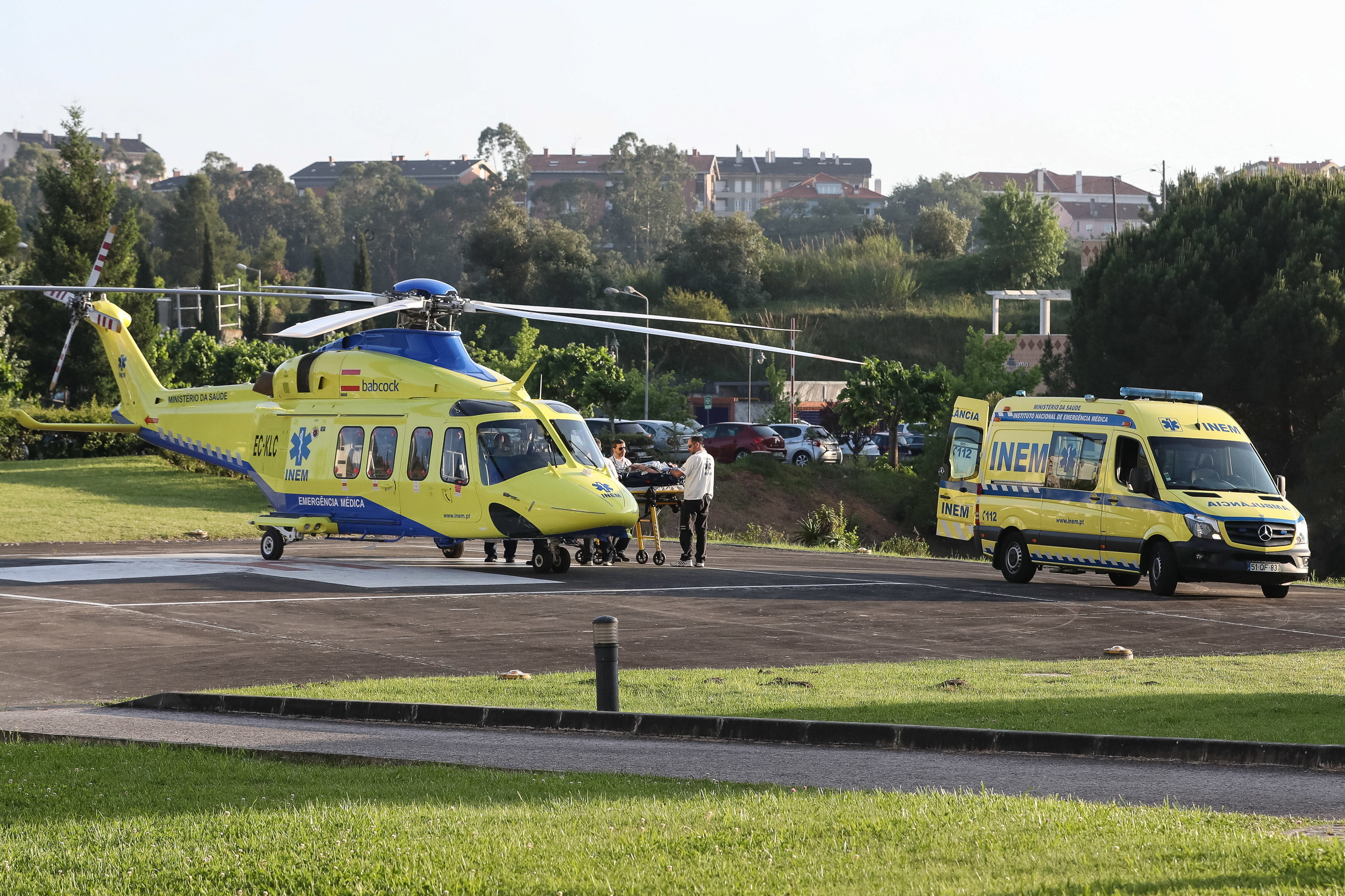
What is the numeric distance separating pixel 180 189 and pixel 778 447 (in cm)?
8473

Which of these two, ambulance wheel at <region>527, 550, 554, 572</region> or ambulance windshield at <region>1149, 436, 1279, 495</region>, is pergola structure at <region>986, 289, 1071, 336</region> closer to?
ambulance windshield at <region>1149, 436, 1279, 495</region>

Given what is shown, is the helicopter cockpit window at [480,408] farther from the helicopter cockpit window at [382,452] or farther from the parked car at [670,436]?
the parked car at [670,436]

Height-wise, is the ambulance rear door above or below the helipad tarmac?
above

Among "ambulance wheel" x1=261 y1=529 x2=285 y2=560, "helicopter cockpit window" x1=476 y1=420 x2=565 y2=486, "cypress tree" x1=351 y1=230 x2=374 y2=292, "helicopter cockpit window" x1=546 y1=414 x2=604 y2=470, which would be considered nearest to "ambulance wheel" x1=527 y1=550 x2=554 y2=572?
"helicopter cockpit window" x1=476 y1=420 x2=565 y2=486

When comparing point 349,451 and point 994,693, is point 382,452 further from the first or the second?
point 994,693

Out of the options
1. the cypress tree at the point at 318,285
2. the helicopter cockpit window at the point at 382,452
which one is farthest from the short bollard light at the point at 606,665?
the cypress tree at the point at 318,285

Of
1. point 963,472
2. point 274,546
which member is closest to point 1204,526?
point 963,472

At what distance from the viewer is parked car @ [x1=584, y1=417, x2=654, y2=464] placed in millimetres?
49062

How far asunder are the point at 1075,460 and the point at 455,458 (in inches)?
356

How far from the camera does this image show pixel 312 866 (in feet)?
20.4

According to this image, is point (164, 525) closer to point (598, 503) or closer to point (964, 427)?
point (598, 503)

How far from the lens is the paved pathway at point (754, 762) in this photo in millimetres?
8086

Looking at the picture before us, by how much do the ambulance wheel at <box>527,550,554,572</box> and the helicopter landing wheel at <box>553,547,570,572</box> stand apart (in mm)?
60

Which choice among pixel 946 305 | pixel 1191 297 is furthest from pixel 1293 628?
pixel 946 305
